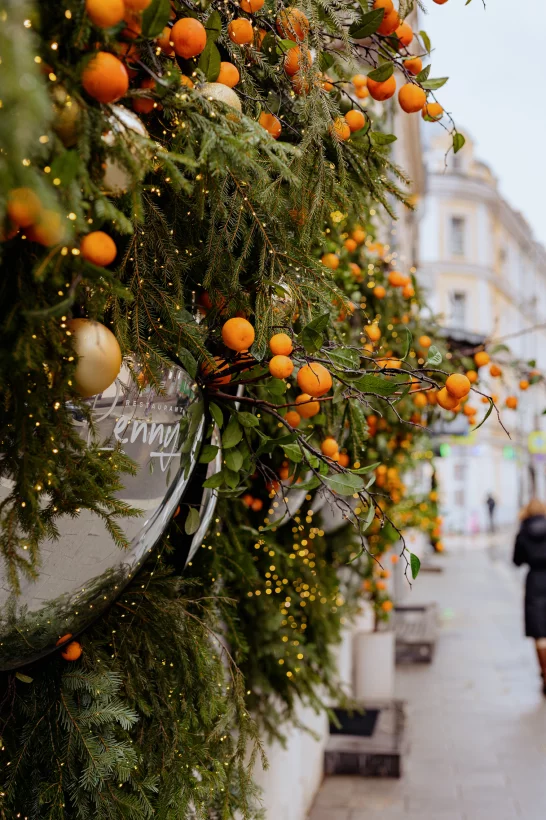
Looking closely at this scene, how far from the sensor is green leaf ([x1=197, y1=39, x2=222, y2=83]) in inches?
48.5

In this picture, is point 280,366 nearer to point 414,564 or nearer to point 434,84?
point 414,564

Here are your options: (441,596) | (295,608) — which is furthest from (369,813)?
(441,596)

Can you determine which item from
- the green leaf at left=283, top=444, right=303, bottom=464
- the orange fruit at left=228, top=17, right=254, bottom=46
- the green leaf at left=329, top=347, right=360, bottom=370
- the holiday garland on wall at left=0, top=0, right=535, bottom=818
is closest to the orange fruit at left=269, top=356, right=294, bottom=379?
the holiday garland on wall at left=0, top=0, right=535, bottom=818

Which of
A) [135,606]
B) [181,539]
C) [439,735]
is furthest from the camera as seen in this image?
[439,735]

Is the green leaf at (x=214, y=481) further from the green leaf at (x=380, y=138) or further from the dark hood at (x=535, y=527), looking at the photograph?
the dark hood at (x=535, y=527)

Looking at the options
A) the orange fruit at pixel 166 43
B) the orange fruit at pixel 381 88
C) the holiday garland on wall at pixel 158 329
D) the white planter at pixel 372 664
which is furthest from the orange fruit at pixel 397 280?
the white planter at pixel 372 664

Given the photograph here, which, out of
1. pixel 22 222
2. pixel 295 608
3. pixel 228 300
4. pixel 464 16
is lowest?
pixel 295 608

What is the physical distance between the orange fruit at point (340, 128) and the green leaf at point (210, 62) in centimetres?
26

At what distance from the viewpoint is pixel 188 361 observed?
1.35 m

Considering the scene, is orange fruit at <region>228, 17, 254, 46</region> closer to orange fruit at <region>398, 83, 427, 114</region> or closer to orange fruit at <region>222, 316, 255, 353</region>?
orange fruit at <region>398, 83, 427, 114</region>

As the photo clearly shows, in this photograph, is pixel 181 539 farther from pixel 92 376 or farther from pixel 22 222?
pixel 22 222

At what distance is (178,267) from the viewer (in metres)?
1.33

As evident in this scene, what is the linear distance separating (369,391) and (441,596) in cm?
1408

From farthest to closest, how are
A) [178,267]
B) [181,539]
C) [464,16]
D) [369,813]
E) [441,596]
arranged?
[441,596] → [369,813] → [181,539] → [464,16] → [178,267]
